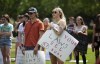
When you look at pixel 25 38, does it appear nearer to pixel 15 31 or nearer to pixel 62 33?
pixel 62 33

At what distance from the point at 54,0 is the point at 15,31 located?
40500 millimetres

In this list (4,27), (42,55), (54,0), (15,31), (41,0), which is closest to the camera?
(42,55)

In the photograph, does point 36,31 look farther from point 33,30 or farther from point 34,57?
point 34,57

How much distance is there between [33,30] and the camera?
10430mm

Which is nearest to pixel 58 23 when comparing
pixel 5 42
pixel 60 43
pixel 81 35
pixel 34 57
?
pixel 60 43

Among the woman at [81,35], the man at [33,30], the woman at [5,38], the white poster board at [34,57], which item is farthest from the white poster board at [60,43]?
the woman at [81,35]

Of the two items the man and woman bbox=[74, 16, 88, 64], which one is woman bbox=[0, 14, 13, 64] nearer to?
woman bbox=[74, 16, 88, 64]

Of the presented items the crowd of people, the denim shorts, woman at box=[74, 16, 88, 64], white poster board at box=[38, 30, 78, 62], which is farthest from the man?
woman at box=[74, 16, 88, 64]

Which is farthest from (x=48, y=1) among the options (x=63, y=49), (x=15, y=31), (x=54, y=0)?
(x=63, y=49)

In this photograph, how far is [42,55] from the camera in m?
10.4

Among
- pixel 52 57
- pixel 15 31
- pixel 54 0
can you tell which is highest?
pixel 54 0

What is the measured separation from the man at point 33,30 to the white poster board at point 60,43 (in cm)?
31

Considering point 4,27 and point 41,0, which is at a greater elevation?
point 41,0

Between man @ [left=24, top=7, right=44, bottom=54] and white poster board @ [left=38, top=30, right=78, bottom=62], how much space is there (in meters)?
0.31
